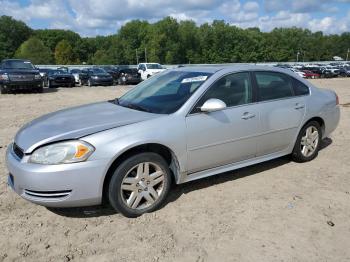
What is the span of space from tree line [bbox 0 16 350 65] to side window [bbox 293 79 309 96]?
104 meters

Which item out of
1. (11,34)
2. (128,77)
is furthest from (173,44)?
(128,77)

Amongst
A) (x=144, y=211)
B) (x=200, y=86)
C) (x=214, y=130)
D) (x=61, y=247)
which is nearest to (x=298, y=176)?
(x=214, y=130)

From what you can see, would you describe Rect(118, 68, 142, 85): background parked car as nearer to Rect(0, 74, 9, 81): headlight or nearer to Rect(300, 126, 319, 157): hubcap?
Rect(0, 74, 9, 81): headlight

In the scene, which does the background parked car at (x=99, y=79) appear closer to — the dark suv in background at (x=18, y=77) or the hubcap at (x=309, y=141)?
the dark suv in background at (x=18, y=77)

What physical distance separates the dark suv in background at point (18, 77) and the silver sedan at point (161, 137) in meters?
14.4

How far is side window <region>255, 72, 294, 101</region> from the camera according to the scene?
491 centimetres

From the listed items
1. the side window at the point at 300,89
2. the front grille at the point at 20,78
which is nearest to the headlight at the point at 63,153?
the side window at the point at 300,89

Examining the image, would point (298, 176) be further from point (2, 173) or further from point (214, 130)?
point (2, 173)

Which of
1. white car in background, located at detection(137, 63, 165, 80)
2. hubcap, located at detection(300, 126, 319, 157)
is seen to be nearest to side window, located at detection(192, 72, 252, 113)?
hubcap, located at detection(300, 126, 319, 157)

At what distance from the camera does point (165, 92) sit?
4.68 meters

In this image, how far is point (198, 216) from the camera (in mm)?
3959

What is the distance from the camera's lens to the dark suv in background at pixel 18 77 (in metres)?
17.6

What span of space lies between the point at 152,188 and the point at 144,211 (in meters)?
0.26

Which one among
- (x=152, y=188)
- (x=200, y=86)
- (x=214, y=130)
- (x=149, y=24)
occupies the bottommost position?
(x=152, y=188)
